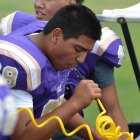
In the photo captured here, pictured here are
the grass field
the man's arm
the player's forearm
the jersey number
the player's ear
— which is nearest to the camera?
the jersey number

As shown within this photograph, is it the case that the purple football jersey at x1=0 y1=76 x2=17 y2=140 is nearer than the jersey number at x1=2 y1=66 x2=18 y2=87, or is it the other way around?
the purple football jersey at x1=0 y1=76 x2=17 y2=140

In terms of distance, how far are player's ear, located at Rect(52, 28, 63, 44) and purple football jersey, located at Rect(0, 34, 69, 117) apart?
7 cm

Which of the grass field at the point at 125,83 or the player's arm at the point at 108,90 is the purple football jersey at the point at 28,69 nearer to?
the player's arm at the point at 108,90

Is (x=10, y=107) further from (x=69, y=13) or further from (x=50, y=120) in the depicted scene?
(x=69, y=13)

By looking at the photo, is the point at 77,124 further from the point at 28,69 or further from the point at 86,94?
the point at 28,69

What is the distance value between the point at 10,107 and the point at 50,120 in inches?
36.0

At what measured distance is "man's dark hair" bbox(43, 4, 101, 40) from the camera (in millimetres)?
2473

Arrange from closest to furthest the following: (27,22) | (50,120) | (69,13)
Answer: (50,120)
(69,13)
(27,22)

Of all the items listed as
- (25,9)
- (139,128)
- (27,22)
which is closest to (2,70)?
(27,22)

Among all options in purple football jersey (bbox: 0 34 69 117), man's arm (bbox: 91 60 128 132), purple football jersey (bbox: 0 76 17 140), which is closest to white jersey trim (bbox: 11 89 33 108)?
purple football jersey (bbox: 0 34 69 117)

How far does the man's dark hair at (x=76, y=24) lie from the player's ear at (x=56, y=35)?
0.05 feet

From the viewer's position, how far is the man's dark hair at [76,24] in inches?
97.3

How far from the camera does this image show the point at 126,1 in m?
9.17

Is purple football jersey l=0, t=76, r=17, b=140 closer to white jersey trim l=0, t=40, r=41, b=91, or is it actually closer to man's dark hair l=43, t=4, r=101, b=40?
white jersey trim l=0, t=40, r=41, b=91
